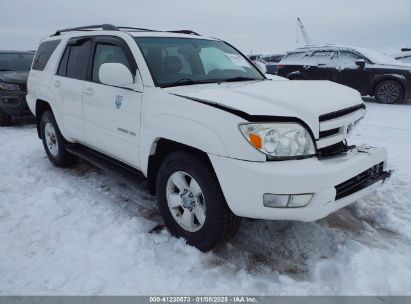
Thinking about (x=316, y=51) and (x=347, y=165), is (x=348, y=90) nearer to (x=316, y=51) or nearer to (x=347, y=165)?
(x=347, y=165)

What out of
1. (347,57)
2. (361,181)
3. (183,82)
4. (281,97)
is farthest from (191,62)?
(347,57)

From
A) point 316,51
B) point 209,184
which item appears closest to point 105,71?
point 209,184

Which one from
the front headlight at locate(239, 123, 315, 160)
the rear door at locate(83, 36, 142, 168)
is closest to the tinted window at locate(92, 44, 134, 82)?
the rear door at locate(83, 36, 142, 168)

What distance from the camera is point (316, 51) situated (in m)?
11.3

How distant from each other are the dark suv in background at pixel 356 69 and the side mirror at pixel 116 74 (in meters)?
8.80

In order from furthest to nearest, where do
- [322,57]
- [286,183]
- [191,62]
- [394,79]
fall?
[322,57]
[394,79]
[191,62]
[286,183]

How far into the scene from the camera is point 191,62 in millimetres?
3666

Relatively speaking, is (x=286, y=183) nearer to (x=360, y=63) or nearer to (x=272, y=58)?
(x=360, y=63)

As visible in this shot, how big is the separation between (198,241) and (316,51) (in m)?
9.97

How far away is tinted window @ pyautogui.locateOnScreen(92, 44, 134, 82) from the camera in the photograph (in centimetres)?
355

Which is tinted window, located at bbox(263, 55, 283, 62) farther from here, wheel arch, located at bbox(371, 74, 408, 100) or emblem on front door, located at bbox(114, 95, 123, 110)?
emblem on front door, located at bbox(114, 95, 123, 110)

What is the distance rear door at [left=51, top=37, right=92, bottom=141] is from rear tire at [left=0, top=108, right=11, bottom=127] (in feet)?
13.5

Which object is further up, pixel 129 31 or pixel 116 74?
A: pixel 129 31

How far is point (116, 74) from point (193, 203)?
131 centimetres
